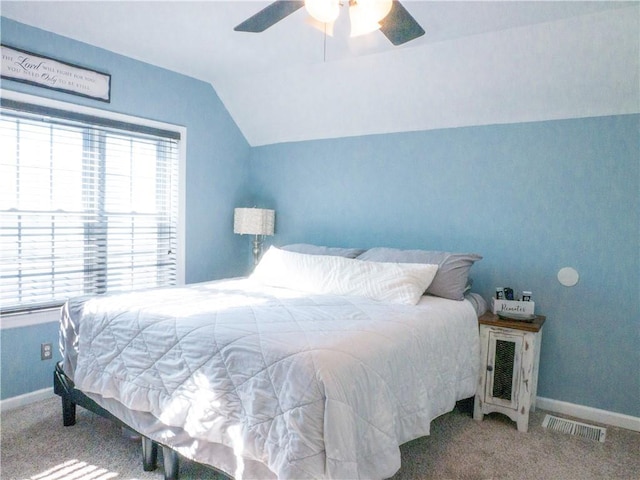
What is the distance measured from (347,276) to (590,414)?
173 cm

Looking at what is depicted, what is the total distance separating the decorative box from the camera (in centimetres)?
263

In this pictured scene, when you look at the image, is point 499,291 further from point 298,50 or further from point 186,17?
point 186,17

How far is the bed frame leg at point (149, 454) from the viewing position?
2025 mm

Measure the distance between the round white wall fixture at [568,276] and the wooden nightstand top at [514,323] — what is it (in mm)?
266

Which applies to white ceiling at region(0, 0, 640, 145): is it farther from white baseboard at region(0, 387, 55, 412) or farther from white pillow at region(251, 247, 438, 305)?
white baseboard at region(0, 387, 55, 412)

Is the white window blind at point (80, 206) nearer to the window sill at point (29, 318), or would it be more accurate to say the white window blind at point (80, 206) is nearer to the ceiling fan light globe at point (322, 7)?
the window sill at point (29, 318)

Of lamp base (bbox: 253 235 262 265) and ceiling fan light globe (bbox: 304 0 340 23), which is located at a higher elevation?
ceiling fan light globe (bbox: 304 0 340 23)

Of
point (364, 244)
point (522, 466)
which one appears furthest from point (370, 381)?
point (364, 244)

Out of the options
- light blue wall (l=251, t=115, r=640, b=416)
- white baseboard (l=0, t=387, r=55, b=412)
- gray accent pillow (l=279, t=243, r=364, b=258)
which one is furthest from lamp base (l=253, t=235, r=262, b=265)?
white baseboard (l=0, t=387, r=55, b=412)

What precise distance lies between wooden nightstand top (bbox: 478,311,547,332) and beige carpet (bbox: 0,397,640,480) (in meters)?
0.60

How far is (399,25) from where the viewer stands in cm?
180

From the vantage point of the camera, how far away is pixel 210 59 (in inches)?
130

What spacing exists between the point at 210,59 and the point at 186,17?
2.33 ft

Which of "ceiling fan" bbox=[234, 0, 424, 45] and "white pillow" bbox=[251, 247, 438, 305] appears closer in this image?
A: "ceiling fan" bbox=[234, 0, 424, 45]
